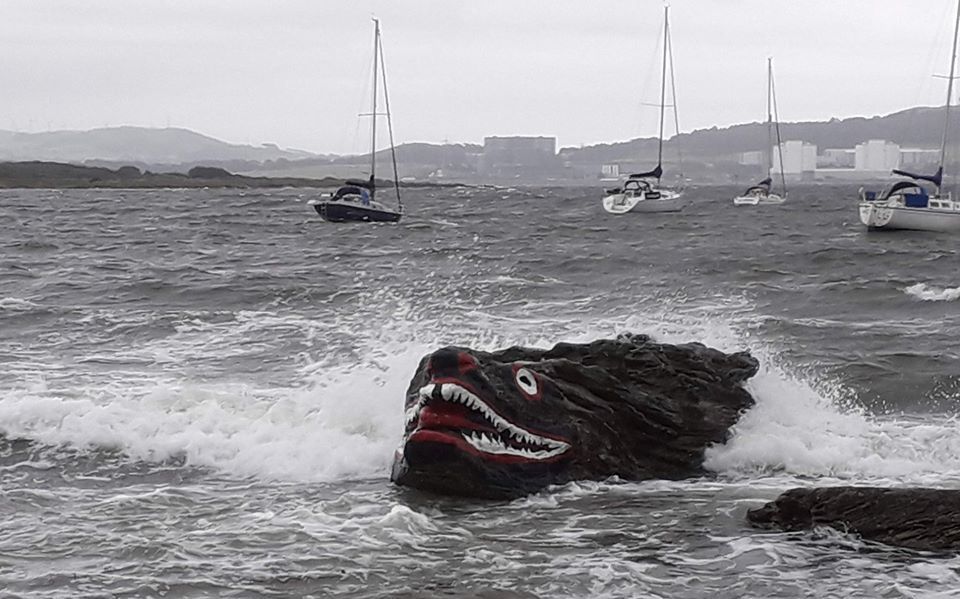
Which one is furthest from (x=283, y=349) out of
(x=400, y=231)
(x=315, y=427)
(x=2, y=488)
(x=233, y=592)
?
(x=400, y=231)

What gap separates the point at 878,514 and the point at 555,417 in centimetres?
255

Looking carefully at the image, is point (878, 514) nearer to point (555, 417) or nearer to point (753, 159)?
point (555, 417)

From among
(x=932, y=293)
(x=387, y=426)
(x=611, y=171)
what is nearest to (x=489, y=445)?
(x=387, y=426)

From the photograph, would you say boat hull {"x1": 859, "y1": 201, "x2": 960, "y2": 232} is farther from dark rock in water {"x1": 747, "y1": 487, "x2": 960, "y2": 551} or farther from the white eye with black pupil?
dark rock in water {"x1": 747, "y1": 487, "x2": 960, "y2": 551}

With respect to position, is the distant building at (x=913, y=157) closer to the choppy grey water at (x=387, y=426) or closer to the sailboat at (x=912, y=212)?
the sailboat at (x=912, y=212)

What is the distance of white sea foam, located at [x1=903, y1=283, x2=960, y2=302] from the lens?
22847 millimetres

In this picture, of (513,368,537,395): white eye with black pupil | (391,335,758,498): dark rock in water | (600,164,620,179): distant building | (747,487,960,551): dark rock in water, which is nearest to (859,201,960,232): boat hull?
(391,335,758,498): dark rock in water

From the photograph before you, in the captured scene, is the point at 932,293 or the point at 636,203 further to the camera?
the point at 636,203

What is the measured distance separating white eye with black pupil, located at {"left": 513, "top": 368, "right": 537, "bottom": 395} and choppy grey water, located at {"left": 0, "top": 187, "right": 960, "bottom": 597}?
79cm

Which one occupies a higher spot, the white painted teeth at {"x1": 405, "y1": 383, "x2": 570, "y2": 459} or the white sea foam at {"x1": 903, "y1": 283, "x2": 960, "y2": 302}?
the white painted teeth at {"x1": 405, "y1": 383, "x2": 570, "y2": 459}

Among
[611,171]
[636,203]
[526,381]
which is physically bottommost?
[636,203]

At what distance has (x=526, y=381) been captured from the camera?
9.57 m

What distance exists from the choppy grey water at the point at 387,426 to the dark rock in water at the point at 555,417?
0.23 meters

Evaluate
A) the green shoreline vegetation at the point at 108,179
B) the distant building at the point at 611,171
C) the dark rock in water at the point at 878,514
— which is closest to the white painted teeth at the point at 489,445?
the dark rock in water at the point at 878,514
